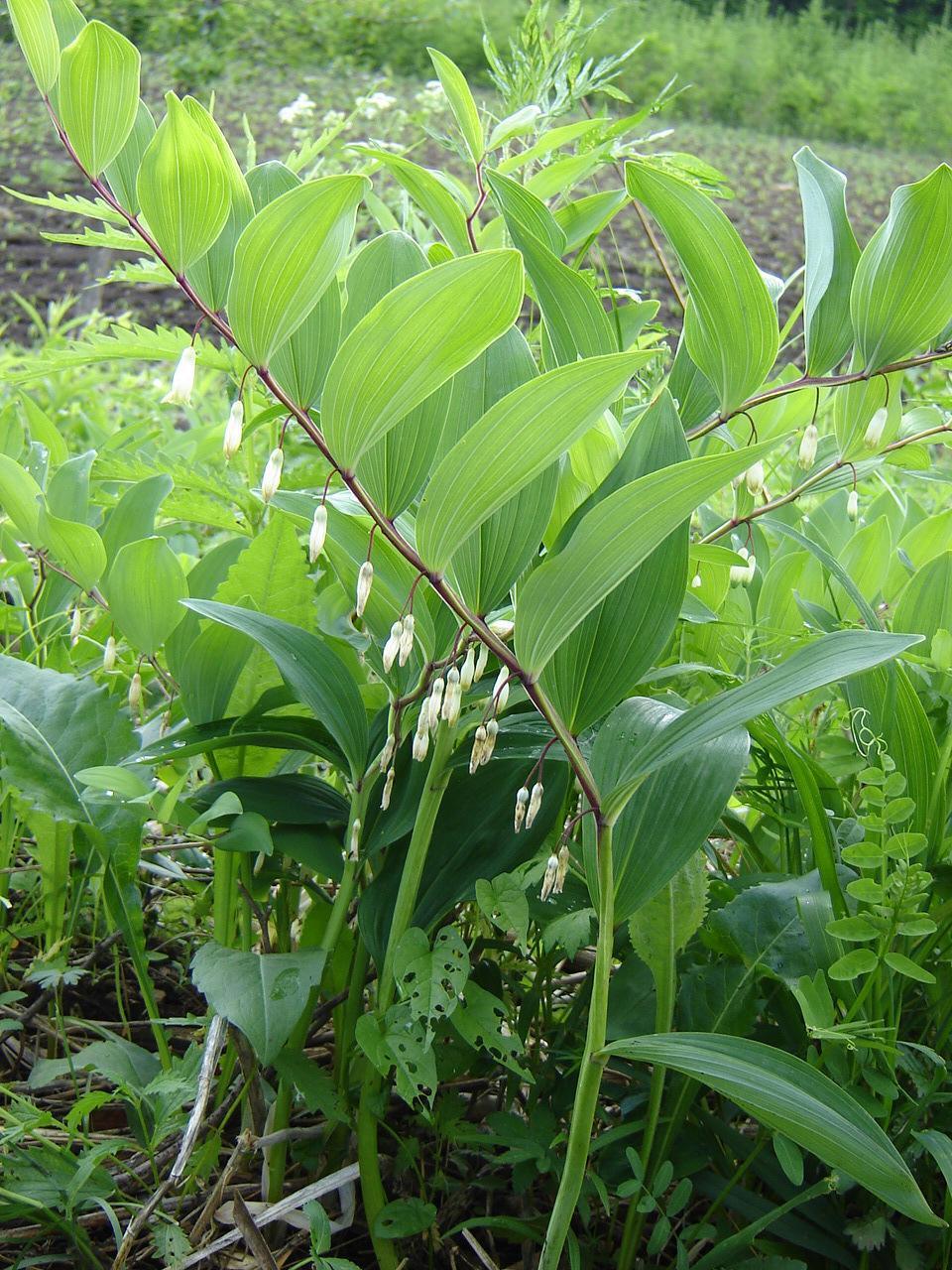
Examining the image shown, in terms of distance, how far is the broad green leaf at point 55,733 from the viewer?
676mm

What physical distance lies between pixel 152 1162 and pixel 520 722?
325mm

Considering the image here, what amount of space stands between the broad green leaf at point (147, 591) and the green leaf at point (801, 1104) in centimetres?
38

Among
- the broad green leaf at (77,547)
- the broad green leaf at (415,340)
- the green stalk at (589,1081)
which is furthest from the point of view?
the broad green leaf at (77,547)

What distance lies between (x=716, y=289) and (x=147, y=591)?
384mm

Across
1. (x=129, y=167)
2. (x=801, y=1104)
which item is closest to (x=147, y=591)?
(x=129, y=167)

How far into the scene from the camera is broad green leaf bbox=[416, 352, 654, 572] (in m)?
0.41

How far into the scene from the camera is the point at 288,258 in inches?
17.7

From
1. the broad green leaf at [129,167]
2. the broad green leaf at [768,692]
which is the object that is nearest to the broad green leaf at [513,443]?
the broad green leaf at [768,692]

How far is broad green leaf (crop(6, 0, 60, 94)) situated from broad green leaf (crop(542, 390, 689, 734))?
0.31 metres

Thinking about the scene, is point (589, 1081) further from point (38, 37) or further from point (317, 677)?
point (38, 37)

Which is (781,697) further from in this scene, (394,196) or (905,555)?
(394,196)

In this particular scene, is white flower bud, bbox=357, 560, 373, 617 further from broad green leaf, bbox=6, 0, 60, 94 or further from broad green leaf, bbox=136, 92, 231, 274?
broad green leaf, bbox=6, 0, 60, 94

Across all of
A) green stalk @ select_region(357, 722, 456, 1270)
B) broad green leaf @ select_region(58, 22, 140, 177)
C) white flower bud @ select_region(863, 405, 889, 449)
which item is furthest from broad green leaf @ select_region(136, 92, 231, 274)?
white flower bud @ select_region(863, 405, 889, 449)

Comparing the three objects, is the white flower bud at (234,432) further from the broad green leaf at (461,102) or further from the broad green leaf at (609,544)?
the broad green leaf at (461,102)
